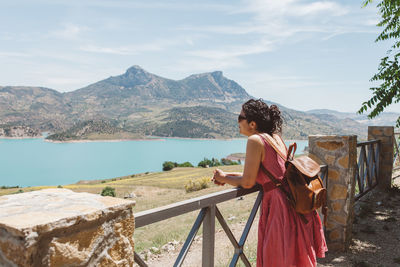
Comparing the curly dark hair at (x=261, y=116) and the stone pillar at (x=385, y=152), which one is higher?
the curly dark hair at (x=261, y=116)

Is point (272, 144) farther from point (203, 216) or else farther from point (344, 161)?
point (344, 161)

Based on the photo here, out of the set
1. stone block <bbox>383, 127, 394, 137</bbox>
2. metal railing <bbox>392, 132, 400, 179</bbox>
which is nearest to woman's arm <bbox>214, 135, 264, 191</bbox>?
stone block <bbox>383, 127, 394, 137</bbox>

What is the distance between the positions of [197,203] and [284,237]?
0.68m

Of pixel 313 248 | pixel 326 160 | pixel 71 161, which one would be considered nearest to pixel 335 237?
pixel 326 160

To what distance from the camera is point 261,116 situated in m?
2.38

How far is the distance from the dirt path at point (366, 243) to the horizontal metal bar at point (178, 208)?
2.14m

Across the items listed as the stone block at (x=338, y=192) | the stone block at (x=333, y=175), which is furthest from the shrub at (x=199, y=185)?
the stone block at (x=333, y=175)

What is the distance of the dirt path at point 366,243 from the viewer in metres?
3.98

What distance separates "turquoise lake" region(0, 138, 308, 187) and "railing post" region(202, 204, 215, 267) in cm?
9736

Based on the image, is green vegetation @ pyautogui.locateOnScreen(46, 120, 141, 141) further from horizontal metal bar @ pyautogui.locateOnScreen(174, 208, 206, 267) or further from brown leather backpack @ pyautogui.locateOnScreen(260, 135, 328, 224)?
brown leather backpack @ pyautogui.locateOnScreen(260, 135, 328, 224)

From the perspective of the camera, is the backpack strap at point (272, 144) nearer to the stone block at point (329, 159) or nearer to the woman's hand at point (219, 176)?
the woman's hand at point (219, 176)

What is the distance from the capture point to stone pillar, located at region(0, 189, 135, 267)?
1.03 metres

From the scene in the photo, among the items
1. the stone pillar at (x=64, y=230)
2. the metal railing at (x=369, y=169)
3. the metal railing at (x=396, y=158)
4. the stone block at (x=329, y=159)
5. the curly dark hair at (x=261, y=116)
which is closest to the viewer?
the stone pillar at (x=64, y=230)

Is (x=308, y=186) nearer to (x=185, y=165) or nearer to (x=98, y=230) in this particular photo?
(x=98, y=230)
